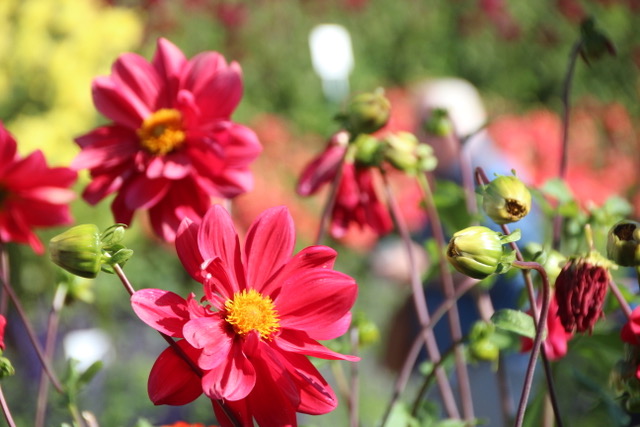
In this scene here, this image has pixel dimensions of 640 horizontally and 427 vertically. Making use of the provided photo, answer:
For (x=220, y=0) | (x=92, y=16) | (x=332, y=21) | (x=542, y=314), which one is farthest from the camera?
(x=332, y=21)

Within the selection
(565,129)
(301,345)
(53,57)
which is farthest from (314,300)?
(53,57)

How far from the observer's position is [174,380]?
34 centimetres

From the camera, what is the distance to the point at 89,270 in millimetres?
344

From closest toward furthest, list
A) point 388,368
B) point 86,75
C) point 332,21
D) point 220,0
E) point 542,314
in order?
point 542,314 < point 388,368 < point 86,75 < point 220,0 < point 332,21

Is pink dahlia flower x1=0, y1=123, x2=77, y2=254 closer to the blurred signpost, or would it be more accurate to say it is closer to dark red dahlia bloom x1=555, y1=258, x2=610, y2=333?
dark red dahlia bloom x1=555, y1=258, x2=610, y2=333

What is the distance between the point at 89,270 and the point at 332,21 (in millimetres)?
3684

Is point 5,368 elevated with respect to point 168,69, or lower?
lower

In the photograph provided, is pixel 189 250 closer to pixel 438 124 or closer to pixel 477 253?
pixel 477 253

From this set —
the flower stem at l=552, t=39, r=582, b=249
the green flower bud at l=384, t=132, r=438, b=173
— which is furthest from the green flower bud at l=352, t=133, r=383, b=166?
the flower stem at l=552, t=39, r=582, b=249

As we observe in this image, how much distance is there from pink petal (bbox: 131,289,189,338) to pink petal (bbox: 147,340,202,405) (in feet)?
0.04

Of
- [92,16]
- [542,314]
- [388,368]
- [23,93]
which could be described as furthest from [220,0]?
[542,314]

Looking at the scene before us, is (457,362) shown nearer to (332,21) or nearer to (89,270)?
(89,270)

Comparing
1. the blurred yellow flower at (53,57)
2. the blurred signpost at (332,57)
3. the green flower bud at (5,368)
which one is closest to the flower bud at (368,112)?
the green flower bud at (5,368)

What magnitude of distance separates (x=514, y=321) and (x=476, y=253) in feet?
0.17
